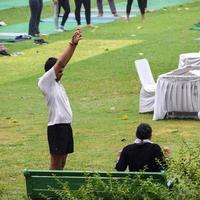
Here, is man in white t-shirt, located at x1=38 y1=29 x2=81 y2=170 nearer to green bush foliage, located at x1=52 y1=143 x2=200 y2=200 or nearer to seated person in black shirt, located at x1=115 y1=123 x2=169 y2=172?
seated person in black shirt, located at x1=115 y1=123 x2=169 y2=172

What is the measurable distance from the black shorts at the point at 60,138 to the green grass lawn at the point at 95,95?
708 mm

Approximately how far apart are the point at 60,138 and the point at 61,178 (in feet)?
3.32

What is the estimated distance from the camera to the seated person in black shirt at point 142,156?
33.6 feet

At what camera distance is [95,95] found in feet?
64.5

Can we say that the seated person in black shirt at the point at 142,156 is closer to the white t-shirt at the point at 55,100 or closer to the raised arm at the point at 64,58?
the white t-shirt at the point at 55,100

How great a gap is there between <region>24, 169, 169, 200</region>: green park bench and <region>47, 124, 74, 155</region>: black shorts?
822mm

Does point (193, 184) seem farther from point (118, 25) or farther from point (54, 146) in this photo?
point (118, 25)

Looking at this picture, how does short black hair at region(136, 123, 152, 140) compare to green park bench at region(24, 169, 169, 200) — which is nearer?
green park bench at region(24, 169, 169, 200)

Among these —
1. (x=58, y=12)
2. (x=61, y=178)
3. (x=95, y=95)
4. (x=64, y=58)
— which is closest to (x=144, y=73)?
(x=95, y=95)

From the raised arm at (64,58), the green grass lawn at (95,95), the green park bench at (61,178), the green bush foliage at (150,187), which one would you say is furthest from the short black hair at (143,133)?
the green grass lawn at (95,95)

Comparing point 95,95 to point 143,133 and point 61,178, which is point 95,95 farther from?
point 61,178

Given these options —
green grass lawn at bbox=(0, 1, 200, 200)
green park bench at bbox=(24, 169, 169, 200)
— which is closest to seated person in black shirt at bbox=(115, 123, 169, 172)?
green park bench at bbox=(24, 169, 169, 200)

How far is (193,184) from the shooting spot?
871 cm

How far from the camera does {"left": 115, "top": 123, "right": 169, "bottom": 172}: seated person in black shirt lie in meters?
10.2
